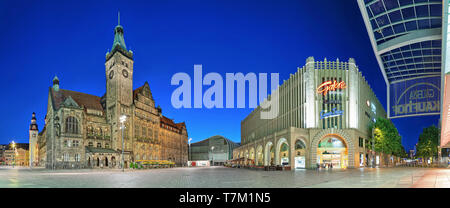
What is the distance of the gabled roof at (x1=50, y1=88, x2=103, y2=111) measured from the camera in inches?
3555

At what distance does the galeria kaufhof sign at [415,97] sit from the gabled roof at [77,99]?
249 ft

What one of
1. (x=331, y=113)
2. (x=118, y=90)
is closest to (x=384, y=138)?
(x=331, y=113)

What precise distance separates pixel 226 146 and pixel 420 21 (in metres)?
127

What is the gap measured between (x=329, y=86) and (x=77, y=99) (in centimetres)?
6977

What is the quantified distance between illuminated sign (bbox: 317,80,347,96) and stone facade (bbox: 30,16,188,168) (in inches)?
2001

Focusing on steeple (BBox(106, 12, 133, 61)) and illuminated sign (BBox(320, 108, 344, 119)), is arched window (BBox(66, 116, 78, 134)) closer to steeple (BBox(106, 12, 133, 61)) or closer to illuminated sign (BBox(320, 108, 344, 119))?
steeple (BBox(106, 12, 133, 61))

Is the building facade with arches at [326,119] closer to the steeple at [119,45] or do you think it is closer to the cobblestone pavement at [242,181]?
the cobblestone pavement at [242,181]

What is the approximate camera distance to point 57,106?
291 ft

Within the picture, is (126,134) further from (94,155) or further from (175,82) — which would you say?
(175,82)

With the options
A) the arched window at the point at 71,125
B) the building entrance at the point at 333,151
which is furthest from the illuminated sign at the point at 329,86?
the arched window at the point at 71,125

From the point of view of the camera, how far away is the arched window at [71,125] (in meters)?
82.9

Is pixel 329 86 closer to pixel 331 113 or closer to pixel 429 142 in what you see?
pixel 331 113

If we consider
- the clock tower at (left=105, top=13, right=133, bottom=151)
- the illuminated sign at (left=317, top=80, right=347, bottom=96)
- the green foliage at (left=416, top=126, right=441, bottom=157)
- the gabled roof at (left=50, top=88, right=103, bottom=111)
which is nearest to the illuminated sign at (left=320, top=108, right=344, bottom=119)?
the illuminated sign at (left=317, top=80, right=347, bottom=96)
